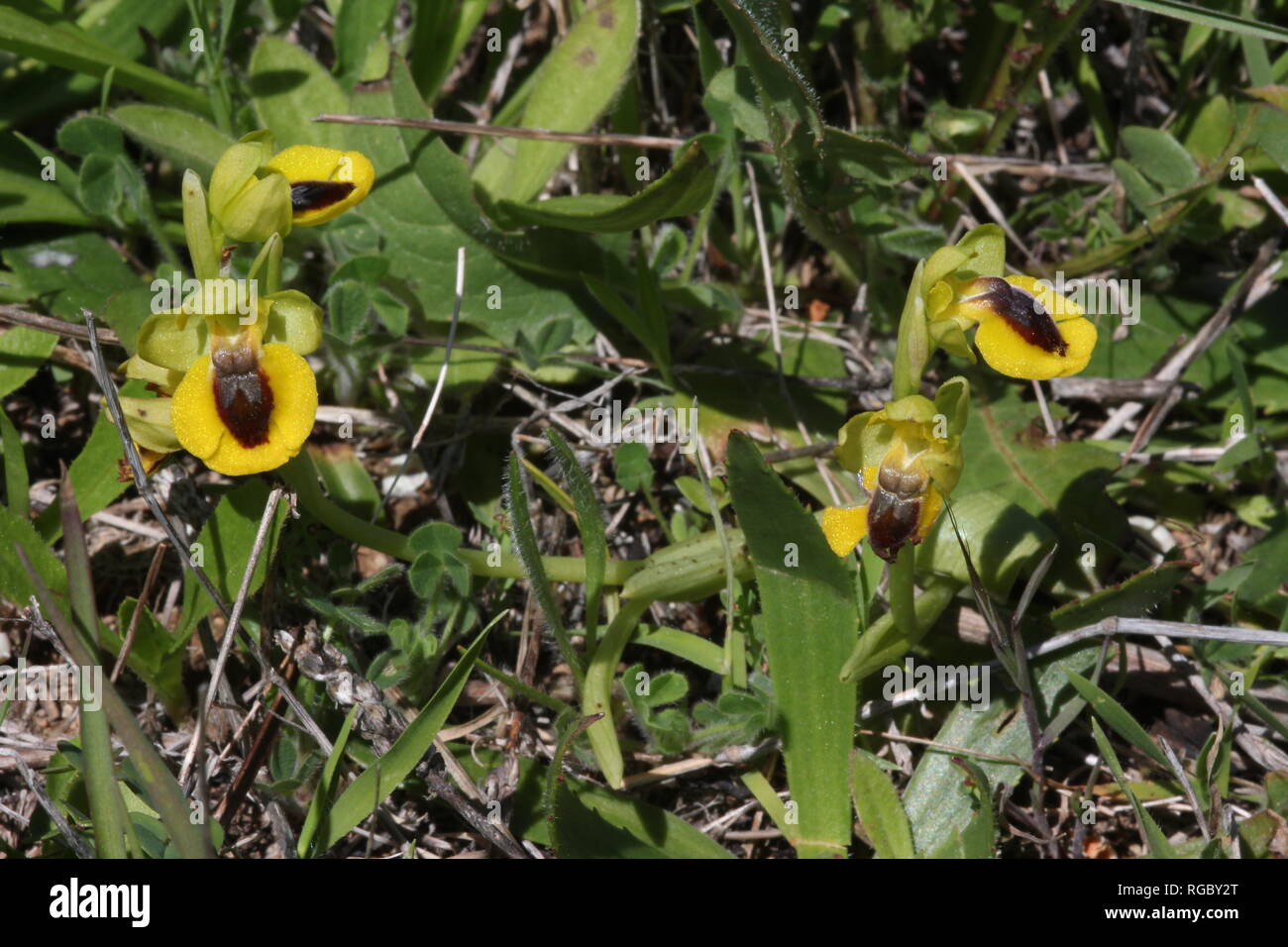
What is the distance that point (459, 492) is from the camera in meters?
4.20

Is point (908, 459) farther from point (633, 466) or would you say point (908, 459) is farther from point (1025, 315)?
point (633, 466)

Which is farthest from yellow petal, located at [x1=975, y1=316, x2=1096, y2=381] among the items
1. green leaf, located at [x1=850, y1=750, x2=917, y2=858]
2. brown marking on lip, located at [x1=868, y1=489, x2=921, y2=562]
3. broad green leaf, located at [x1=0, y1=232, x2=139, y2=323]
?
broad green leaf, located at [x1=0, y1=232, x2=139, y2=323]

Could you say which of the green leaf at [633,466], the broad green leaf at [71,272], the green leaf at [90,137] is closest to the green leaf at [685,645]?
the green leaf at [633,466]

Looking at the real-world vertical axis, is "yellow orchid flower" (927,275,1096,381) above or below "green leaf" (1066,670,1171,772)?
above

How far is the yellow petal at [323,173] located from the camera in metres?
3.16

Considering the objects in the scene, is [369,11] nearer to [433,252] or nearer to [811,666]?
[433,252]

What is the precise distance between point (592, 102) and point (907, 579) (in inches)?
83.9

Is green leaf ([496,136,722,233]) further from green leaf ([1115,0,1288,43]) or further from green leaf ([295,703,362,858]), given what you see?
green leaf ([295,703,362,858])

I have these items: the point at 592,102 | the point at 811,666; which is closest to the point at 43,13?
the point at 592,102

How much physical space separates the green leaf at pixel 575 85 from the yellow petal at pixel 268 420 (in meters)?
1.49

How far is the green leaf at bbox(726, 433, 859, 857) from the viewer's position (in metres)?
3.32

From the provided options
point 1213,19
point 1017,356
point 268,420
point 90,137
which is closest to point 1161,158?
point 1213,19

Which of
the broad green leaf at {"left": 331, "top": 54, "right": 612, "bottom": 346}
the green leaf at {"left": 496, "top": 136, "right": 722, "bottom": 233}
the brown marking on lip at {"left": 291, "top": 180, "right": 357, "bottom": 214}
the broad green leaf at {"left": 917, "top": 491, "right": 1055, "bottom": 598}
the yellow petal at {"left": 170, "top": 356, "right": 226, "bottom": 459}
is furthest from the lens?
the broad green leaf at {"left": 331, "top": 54, "right": 612, "bottom": 346}

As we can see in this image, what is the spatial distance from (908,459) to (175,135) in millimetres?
2820
